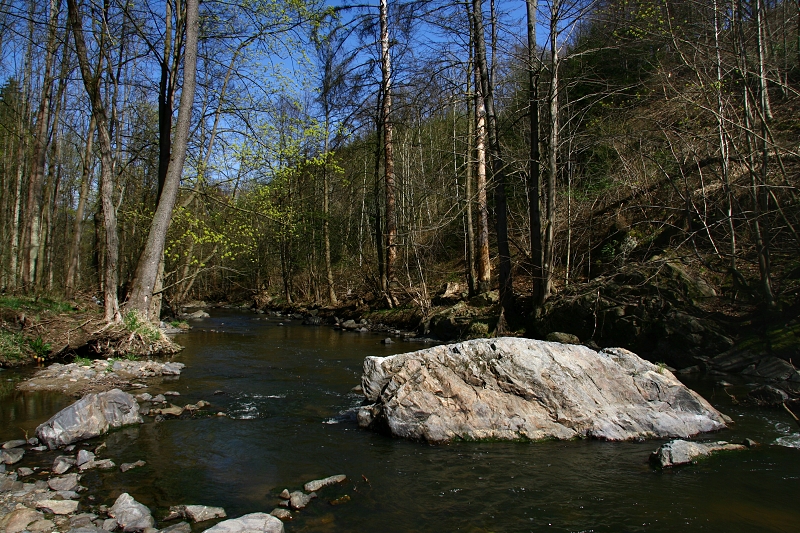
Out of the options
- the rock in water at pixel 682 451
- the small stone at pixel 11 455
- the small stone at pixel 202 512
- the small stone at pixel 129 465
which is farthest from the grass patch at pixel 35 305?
the rock in water at pixel 682 451

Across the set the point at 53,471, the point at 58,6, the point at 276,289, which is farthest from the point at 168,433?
the point at 276,289

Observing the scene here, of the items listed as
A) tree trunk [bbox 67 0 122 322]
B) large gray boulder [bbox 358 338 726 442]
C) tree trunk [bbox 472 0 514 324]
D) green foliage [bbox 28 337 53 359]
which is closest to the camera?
large gray boulder [bbox 358 338 726 442]

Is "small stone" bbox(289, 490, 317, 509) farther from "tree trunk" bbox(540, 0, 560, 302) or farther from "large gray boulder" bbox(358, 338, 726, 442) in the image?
"tree trunk" bbox(540, 0, 560, 302)

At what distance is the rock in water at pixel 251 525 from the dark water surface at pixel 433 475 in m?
0.25

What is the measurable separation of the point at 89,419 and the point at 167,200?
21.8 ft

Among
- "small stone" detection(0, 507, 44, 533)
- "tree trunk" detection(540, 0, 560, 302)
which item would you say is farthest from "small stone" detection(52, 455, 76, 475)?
"tree trunk" detection(540, 0, 560, 302)

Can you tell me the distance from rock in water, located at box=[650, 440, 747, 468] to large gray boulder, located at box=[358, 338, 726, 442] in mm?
546

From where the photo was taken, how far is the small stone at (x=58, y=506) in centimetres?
389

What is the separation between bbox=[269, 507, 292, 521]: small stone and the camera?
4016mm

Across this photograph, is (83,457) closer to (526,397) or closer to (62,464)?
(62,464)

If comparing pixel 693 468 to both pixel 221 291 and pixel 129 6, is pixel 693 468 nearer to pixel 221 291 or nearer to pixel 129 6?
pixel 129 6

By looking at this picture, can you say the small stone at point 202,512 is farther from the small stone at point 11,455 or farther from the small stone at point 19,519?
the small stone at point 11,455

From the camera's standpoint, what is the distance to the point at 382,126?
1989 cm

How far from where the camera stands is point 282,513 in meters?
4.06
